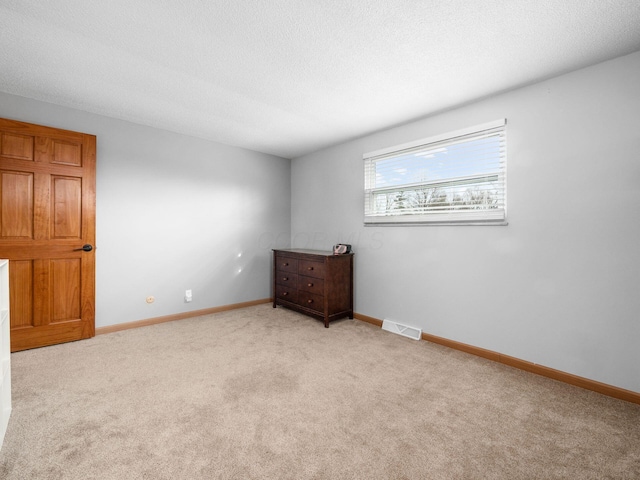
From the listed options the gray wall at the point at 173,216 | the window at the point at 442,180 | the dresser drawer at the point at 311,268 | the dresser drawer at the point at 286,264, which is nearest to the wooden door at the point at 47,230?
the gray wall at the point at 173,216

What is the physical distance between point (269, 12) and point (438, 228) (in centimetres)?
A: 241

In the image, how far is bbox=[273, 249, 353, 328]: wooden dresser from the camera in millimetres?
3668

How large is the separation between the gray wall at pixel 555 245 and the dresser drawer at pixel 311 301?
1011 mm

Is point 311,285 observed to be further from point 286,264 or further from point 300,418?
point 300,418

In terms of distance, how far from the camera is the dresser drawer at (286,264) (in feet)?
13.6

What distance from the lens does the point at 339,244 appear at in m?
4.11

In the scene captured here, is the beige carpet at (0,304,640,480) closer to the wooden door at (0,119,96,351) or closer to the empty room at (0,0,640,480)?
the empty room at (0,0,640,480)

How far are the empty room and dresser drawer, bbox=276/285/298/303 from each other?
7cm

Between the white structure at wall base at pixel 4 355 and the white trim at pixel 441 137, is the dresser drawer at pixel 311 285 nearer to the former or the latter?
the white trim at pixel 441 137

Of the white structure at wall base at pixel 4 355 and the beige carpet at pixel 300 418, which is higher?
the white structure at wall base at pixel 4 355

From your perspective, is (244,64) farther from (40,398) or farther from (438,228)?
(40,398)

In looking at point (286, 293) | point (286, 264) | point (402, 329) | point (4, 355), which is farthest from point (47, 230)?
point (402, 329)

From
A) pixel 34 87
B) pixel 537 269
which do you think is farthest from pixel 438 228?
pixel 34 87

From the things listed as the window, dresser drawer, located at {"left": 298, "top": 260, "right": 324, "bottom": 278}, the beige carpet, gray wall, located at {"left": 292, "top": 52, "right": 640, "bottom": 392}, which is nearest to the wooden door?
the beige carpet
